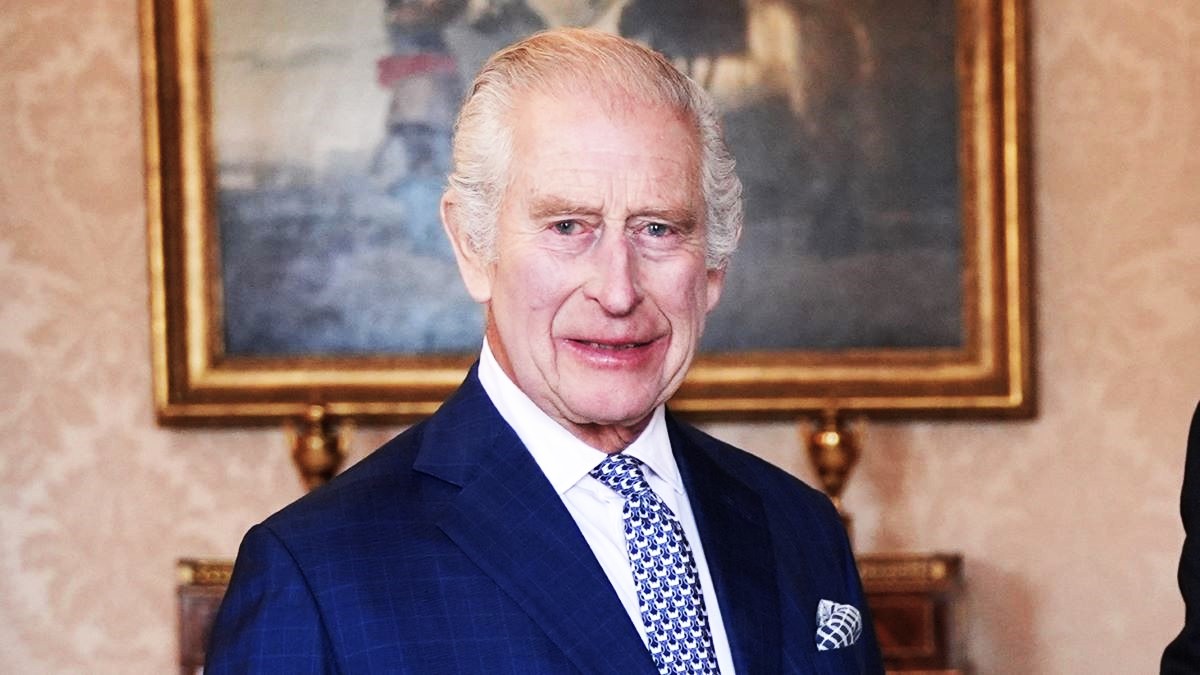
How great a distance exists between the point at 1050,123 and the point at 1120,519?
3.58 ft

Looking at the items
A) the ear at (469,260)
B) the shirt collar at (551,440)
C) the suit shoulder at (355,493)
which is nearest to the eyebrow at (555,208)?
the ear at (469,260)

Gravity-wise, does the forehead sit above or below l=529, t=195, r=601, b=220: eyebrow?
above

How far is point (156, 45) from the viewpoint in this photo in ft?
14.3

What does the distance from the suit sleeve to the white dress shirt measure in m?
0.37

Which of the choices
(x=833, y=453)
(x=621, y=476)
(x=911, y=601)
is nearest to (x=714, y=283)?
(x=621, y=476)

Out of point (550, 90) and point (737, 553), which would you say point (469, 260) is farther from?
point (737, 553)

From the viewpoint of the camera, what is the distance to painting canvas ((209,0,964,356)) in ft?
14.4

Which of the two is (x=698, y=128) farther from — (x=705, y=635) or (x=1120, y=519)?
(x=1120, y=519)

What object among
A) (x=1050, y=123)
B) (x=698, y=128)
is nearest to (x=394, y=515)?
(x=698, y=128)

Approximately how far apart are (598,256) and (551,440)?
271 millimetres

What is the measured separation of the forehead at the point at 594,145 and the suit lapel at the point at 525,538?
1.13 feet

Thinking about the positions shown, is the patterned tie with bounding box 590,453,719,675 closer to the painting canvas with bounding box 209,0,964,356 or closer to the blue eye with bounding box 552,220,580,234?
the blue eye with bounding box 552,220,580,234

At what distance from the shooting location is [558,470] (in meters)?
2.20

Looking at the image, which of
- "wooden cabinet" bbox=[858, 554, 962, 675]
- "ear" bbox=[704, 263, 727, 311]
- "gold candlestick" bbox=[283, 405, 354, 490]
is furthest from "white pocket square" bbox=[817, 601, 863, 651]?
"gold candlestick" bbox=[283, 405, 354, 490]
